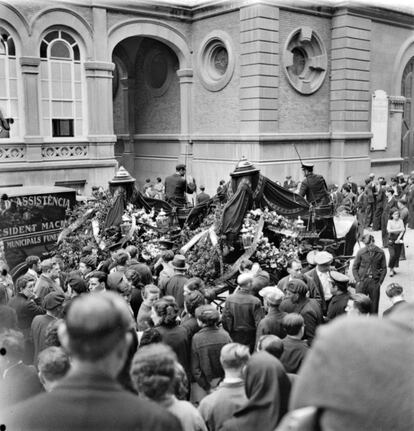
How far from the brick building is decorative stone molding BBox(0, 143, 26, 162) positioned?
37 mm

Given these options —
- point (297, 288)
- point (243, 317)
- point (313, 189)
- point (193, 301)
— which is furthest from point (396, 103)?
point (193, 301)

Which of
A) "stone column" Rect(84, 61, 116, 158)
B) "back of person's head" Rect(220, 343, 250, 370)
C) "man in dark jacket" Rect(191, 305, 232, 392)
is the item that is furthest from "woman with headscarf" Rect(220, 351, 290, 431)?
"stone column" Rect(84, 61, 116, 158)

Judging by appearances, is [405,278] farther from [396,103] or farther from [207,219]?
[396,103]

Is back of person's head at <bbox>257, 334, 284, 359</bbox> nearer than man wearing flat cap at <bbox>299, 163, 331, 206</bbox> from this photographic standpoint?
Yes

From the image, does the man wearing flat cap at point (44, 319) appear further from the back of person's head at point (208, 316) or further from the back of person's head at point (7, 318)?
the back of person's head at point (208, 316)

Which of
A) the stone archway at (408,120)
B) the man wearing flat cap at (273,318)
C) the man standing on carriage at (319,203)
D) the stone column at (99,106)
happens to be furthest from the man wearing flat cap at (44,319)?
the stone archway at (408,120)

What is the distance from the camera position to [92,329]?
2.27 m

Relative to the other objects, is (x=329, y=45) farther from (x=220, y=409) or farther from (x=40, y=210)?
(x=220, y=409)

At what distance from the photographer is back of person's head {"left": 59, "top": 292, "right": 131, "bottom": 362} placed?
228 cm

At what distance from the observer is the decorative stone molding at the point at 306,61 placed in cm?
2261

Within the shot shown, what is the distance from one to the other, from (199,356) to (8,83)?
55.3ft

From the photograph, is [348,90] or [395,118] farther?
[395,118]

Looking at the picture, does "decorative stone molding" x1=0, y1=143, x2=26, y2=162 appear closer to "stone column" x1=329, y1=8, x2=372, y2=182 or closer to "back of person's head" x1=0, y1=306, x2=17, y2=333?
"stone column" x1=329, y1=8, x2=372, y2=182

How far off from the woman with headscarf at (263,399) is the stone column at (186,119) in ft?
68.0
